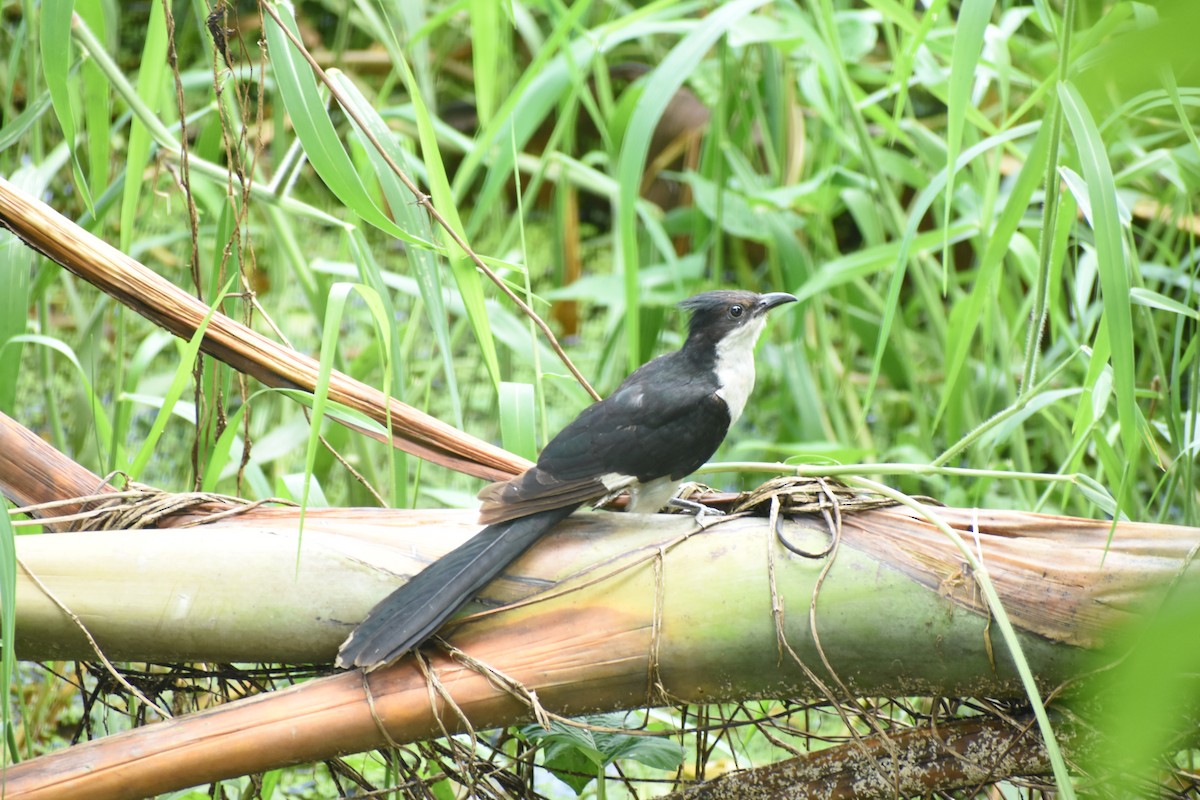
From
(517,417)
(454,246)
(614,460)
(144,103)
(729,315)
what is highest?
(144,103)

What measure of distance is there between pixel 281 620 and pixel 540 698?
0.35 metres

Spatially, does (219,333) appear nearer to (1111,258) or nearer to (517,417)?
(517,417)

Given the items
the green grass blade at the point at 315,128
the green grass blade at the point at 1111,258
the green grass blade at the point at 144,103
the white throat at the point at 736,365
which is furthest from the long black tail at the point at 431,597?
the green grass blade at the point at 144,103

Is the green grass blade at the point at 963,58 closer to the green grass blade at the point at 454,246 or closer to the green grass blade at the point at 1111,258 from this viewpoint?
the green grass blade at the point at 1111,258

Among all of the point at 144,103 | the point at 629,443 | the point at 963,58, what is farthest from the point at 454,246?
the point at 963,58

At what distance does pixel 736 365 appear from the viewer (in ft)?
6.24

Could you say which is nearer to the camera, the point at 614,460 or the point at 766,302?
the point at 614,460

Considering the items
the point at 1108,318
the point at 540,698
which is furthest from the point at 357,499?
the point at 1108,318

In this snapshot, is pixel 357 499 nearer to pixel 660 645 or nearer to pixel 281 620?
pixel 281 620

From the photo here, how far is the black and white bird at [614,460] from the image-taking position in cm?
132

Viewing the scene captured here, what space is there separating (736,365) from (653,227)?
102 cm

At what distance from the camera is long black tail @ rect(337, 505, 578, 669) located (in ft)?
4.25

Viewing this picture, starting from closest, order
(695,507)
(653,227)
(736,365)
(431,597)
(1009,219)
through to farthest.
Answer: (431,597), (1009,219), (695,507), (736,365), (653,227)

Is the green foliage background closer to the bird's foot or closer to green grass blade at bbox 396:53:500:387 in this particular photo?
green grass blade at bbox 396:53:500:387
